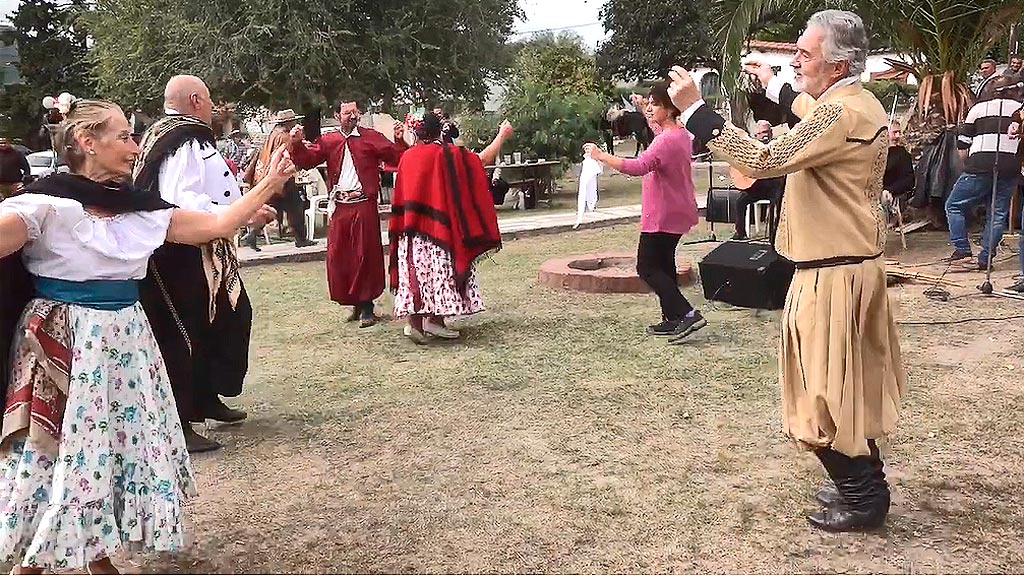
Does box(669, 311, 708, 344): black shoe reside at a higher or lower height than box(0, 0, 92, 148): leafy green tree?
lower

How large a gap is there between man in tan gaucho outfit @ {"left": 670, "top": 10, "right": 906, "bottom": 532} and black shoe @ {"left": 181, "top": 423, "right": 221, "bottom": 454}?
275 cm

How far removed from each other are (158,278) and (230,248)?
502 mm

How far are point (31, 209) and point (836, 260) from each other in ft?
8.29

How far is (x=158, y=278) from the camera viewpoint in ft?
14.4

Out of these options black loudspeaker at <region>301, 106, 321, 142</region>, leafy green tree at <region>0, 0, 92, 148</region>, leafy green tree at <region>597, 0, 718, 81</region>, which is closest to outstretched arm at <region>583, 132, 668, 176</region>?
black loudspeaker at <region>301, 106, 321, 142</region>

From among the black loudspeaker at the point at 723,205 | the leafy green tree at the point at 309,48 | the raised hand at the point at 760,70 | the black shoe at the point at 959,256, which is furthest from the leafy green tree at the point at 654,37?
the raised hand at the point at 760,70

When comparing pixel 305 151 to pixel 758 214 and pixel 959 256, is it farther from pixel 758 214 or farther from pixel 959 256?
pixel 758 214

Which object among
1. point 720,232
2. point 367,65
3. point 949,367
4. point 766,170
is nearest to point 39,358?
point 766,170

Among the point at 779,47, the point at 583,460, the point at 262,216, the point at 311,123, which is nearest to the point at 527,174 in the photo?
the point at 311,123

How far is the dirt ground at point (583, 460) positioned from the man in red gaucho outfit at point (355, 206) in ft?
1.50

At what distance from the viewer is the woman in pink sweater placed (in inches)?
251

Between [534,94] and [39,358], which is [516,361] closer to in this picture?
[39,358]

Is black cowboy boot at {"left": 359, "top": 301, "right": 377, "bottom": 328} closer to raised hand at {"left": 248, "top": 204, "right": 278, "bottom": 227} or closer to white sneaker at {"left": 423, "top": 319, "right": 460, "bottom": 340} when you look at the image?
white sneaker at {"left": 423, "top": 319, "right": 460, "bottom": 340}

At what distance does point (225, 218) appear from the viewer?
10.2ft
